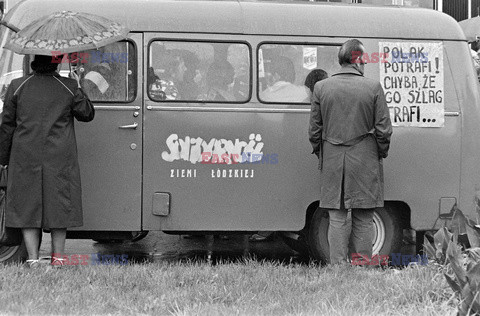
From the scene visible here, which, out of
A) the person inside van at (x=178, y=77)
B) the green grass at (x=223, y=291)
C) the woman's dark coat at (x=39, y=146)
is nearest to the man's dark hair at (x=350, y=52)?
the person inside van at (x=178, y=77)

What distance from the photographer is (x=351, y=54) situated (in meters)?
7.31

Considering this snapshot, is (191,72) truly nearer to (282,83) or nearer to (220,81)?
(220,81)

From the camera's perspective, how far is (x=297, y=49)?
797 cm

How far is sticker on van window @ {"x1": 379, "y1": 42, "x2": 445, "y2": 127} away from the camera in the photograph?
26.4ft

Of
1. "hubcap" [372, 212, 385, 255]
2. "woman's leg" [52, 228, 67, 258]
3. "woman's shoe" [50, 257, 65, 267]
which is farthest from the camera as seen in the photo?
"hubcap" [372, 212, 385, 255]

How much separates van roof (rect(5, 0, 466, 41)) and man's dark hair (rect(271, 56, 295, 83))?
0.85 ft

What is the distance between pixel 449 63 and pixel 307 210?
201cm

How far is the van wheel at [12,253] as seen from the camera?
7.70m

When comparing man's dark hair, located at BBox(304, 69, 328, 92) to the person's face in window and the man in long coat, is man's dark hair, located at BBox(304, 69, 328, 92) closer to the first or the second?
the man in long coat

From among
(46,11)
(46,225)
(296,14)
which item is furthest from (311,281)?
(46,11)

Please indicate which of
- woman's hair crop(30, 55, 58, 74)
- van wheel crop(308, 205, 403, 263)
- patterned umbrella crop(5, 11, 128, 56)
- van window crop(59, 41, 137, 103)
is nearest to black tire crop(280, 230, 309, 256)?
van wheel crop(308, 205, 403, 263)

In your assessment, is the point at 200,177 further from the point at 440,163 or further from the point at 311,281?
the point at 440,163

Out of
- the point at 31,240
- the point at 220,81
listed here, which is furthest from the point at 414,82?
the point at 31,240

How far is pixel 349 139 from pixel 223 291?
203 cm
